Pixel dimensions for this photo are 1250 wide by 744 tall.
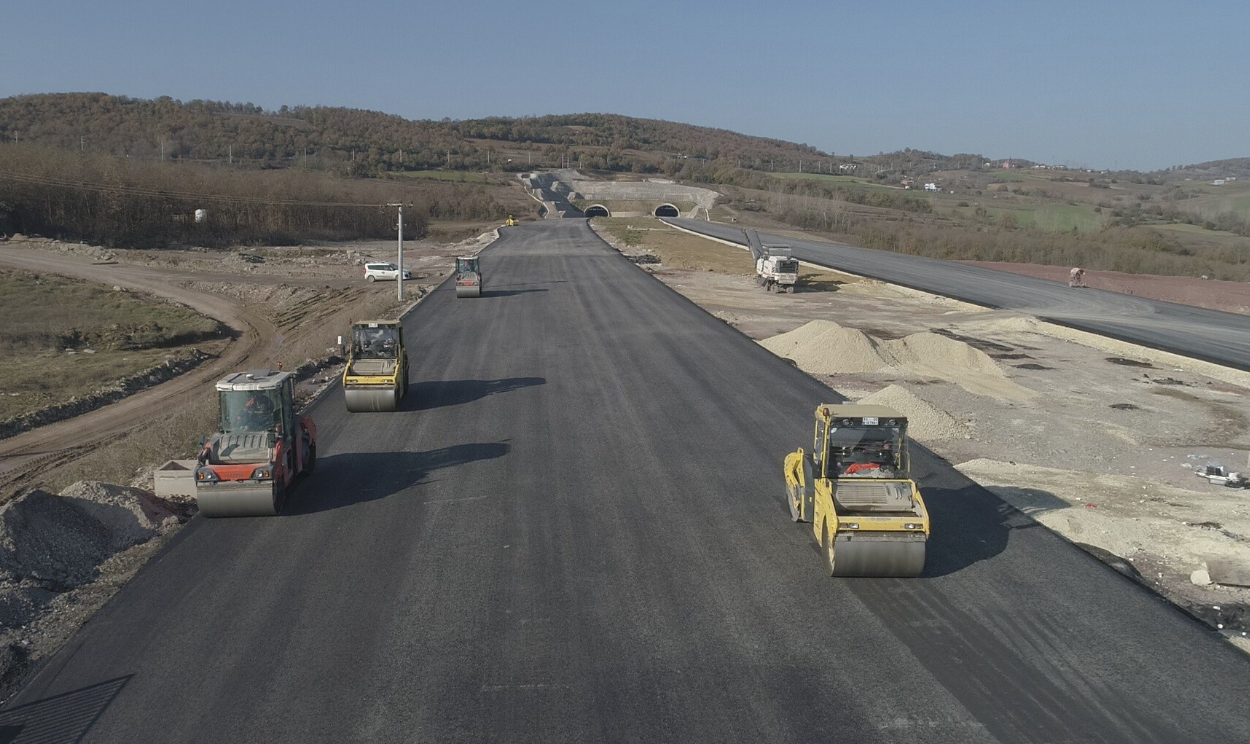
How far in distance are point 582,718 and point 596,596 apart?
3198mm

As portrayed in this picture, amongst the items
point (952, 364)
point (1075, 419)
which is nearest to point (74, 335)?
point (952, 364)

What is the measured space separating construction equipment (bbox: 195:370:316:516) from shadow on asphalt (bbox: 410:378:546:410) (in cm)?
794

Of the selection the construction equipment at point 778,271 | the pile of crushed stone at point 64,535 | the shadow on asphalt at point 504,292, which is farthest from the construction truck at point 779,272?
the pile of crushed stone at point 64,535

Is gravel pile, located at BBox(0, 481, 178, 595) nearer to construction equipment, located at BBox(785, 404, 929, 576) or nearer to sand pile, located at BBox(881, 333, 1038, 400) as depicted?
construction equipment, located at BBox(785, 404, 929, 576)

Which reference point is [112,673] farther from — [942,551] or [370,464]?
[942,551]

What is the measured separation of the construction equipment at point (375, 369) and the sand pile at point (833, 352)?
14.2 m

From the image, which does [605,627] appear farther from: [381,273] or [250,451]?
[381,273]

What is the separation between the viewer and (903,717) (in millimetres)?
10328

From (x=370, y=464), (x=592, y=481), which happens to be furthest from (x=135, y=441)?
(x=592, y=481)

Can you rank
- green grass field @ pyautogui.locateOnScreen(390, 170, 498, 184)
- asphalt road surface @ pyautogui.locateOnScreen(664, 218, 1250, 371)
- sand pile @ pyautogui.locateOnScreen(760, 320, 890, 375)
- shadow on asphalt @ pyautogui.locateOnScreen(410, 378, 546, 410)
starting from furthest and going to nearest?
green grass field @ pyautogui.locateOnScreen(390, 170, 498, 184) < asphalt road surface @ pyautogui.locateOnScreen(664, 218, 1250, 371) < sand pile @ pyautogui.locateOnScreen(760, 320, 890, 375) < shadow on asphalt @ pyautogui.locateOnScreen(410, 378, 546, 410)

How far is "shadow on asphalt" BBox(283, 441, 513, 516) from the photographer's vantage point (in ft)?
57.7

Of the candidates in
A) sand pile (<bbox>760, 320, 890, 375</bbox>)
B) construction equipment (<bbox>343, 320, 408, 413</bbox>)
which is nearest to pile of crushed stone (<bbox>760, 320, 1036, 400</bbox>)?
sand pile (<bbox>760, 320, 890, 375</bbox>)

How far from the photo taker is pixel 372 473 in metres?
19.3

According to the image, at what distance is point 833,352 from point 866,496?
18490 mm
